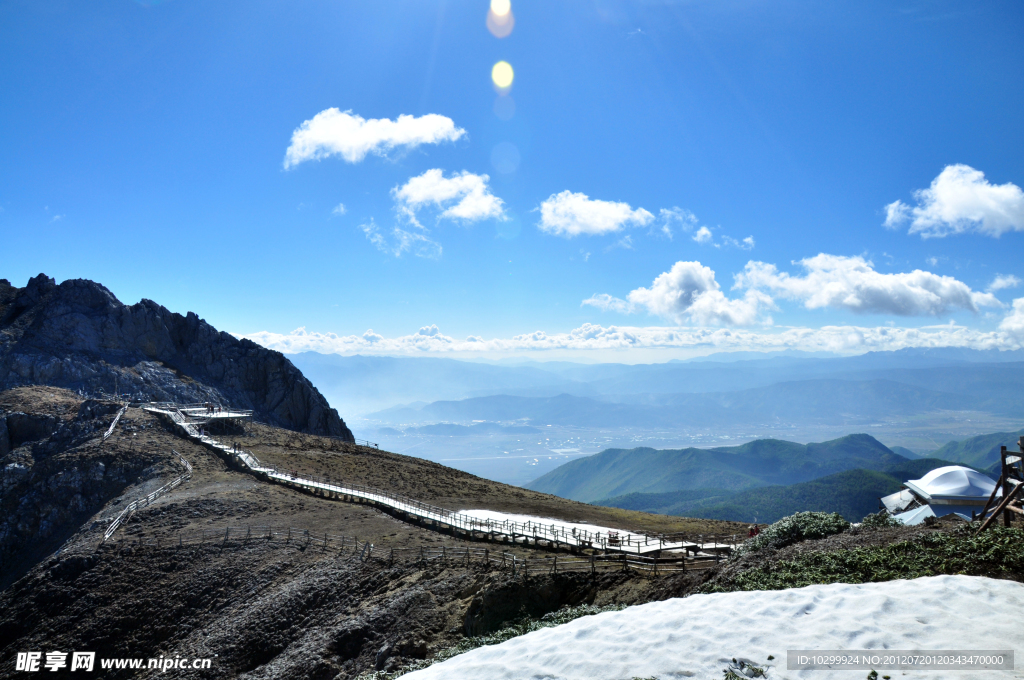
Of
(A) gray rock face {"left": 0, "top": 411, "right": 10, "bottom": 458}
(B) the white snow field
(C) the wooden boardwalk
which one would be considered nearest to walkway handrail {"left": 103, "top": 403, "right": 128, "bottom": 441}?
(C) the wooden boardwalk

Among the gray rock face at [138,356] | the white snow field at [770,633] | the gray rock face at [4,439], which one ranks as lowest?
the white snow field at [770,633]

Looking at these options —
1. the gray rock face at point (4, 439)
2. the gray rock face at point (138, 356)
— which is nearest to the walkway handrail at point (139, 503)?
the gray rock face at point (4, 439)

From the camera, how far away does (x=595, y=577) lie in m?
18.7

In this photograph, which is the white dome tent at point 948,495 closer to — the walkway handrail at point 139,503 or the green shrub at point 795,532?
the green shrub at point 795,532

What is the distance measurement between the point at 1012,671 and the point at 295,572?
24.9m

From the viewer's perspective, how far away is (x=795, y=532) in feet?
65.1

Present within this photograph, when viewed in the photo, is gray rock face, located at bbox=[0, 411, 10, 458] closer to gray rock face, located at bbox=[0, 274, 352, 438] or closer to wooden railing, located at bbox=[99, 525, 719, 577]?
gray rock face, located at bbox=[0, 274, 352, 438]

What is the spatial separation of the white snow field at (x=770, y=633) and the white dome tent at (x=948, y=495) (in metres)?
32.2

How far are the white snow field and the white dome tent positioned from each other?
3224 centimetres

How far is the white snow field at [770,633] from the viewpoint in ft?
32.7

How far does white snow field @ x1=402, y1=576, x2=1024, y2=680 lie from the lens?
9977 millimetres

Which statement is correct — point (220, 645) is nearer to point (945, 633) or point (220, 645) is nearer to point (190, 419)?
point (945, 633)

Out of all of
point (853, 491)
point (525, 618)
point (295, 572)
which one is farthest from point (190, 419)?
point (853, 491)

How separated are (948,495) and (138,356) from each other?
95.4 meters
